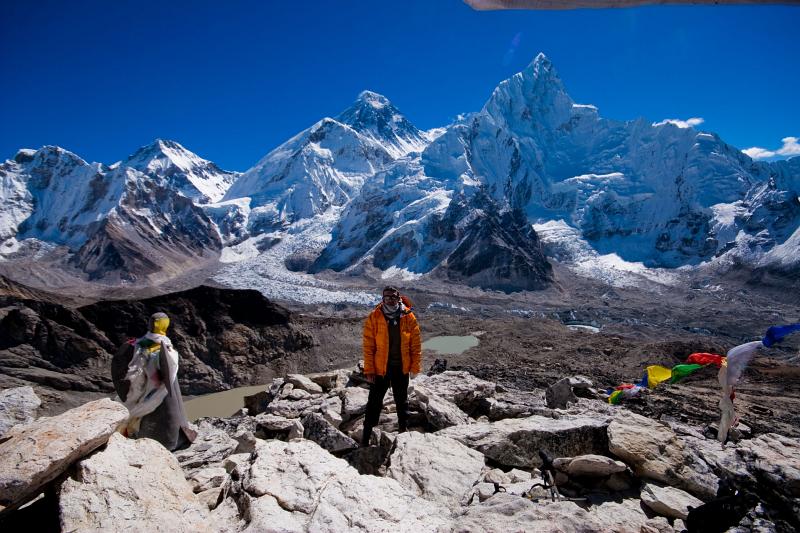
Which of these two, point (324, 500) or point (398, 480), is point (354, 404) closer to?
point (398, 480)

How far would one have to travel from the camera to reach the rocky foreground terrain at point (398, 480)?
2.77 metres

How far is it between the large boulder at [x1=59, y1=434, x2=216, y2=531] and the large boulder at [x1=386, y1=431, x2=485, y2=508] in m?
1.65

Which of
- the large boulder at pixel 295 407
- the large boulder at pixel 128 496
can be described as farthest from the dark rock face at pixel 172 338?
the large boulder at pixel 128 496

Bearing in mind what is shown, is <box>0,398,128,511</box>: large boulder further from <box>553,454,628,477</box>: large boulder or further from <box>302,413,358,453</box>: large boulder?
<box>553,454,628,477</box>: large boulder

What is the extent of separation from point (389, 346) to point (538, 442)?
1817mm

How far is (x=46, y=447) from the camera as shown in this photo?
287 cm

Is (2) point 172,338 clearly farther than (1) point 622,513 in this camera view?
Yes

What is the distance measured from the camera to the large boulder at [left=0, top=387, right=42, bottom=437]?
5.31m

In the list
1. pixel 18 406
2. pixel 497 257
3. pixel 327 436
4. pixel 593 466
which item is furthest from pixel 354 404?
pixel 497 257

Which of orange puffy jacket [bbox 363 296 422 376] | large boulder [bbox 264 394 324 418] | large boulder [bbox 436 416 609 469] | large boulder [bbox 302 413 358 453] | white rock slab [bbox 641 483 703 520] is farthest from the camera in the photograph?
large boulder [bbox 264 394 324 418]

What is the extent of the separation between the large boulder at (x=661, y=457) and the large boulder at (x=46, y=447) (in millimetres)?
4375

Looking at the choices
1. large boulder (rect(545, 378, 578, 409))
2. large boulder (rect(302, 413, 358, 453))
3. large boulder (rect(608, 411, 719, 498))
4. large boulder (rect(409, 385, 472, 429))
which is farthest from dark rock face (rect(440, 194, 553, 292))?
large boulder (rect(608, 411, 719, 498))

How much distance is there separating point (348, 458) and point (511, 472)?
166 centimetres

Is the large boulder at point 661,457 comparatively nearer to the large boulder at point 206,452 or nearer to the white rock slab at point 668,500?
the white rock slab at point 668,500
